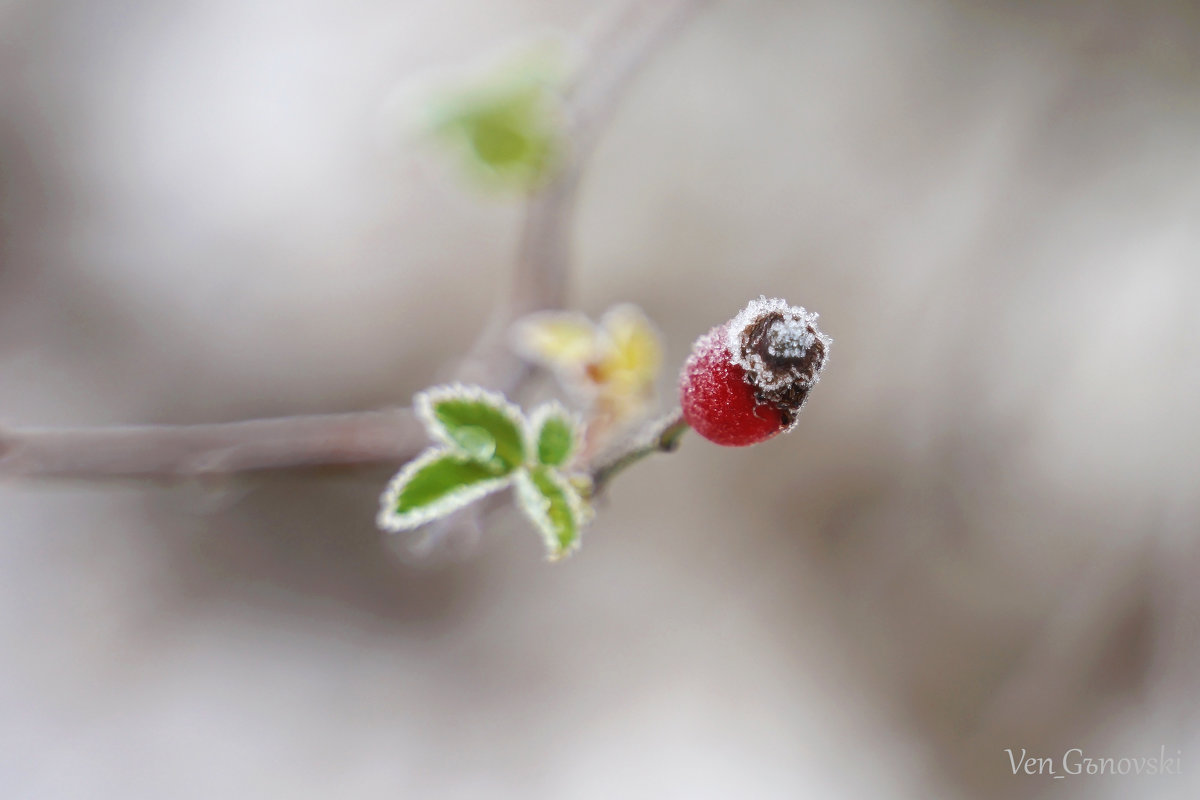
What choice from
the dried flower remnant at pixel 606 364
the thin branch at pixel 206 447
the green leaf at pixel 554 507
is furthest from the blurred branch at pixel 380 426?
the green leaf at pixel 554 507

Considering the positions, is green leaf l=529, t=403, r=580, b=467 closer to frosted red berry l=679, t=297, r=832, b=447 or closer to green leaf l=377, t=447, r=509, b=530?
green leaf l=377, t=447, r=509, b=530

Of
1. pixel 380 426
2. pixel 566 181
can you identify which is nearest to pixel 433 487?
pixel 380 426

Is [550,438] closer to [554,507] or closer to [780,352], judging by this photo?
[554,507]

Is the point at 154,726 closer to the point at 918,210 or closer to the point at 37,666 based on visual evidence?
the point at 37,666

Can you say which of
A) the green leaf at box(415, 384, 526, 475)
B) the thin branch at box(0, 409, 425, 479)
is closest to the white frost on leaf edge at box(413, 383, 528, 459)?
the green leaf at box(415, 384, 526, 475)

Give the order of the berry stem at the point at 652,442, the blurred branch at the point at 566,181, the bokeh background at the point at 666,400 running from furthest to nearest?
the bokeh background at the point at 666,400 → the blurred branch at the point at 566,181 → the berry stem at the point at 652,442

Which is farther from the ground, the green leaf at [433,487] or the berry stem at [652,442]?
the berry stem at [652,442]

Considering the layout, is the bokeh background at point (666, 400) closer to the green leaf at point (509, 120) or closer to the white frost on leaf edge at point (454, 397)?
the green leaf at point (509, 120)
